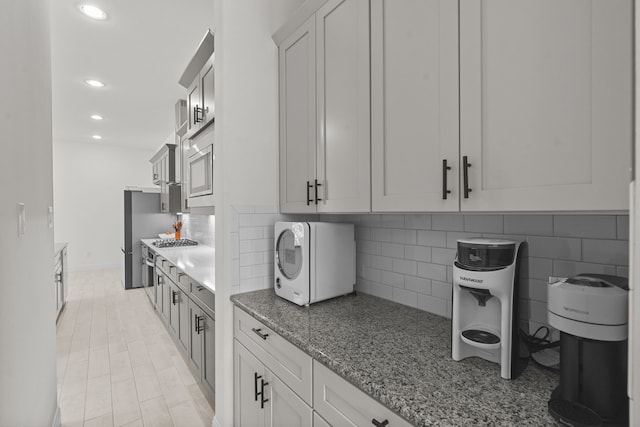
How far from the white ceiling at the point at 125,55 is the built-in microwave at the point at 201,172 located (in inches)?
47.0

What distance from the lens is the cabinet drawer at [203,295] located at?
6.62 ft

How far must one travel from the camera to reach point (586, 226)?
1043 millimetres

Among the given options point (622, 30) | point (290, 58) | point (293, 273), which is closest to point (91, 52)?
point (290, 58)

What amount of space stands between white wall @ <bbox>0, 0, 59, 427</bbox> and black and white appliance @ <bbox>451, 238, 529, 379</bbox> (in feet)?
4.50

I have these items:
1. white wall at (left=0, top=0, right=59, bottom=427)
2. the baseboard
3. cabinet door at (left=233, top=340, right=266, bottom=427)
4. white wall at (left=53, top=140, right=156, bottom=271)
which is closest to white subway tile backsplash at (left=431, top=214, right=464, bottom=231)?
cabinet door at (left=233, top=340, right=266, bottom=427)

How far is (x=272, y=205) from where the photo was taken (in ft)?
6.35

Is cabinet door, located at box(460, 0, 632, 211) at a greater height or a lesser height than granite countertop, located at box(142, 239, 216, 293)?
greater

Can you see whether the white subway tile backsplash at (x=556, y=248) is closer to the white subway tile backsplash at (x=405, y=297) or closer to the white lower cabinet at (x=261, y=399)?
the white subway tile backsplash at (x=405, y=297)

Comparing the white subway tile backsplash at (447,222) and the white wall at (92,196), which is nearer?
the white subway tile backsplash at (447,222)

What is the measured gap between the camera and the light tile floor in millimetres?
2152

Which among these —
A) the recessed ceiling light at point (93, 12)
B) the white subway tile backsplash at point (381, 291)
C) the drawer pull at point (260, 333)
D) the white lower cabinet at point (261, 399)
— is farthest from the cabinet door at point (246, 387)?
the recessed ceiling light at point (93, 12)

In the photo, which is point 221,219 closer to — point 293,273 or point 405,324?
point 293,273

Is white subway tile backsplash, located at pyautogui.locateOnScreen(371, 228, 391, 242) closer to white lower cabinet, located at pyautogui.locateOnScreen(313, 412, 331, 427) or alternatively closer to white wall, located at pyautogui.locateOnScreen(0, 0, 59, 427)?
white lower cabinet, located at pyautogui.locateOnScreen(313, 412, 331, 427)

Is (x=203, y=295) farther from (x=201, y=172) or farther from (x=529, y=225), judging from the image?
(x=529, y=225)
